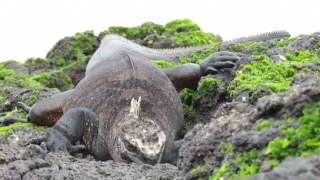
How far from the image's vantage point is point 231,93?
28.8ft

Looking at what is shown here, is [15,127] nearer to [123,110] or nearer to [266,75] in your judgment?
[123,110]

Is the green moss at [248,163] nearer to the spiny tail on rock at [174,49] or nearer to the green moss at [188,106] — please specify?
A: the green moss at [188,106]

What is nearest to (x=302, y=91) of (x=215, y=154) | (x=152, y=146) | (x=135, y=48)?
(x=215, y=154)

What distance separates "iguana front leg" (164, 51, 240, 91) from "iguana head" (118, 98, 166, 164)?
2395 millimetres

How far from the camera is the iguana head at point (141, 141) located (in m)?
7.70

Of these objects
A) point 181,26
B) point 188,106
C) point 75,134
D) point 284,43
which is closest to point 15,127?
point 75,134

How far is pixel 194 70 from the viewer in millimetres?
11086

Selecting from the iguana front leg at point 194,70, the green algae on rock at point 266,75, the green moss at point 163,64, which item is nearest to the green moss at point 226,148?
the green algae on rock at point 266,75

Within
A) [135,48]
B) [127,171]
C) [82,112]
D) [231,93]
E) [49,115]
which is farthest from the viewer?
[135,48]

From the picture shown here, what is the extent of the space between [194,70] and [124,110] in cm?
→ 215

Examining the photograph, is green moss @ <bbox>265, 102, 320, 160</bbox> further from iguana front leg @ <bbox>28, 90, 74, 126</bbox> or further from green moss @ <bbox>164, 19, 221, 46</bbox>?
green moss @ <bbox>164, 19, 221, 46</bbox>

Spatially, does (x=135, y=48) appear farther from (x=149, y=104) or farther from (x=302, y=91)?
(x=302, y=91)

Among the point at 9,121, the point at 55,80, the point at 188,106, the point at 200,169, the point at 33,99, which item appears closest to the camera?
the point at 200,169

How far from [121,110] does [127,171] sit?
2.88 m
